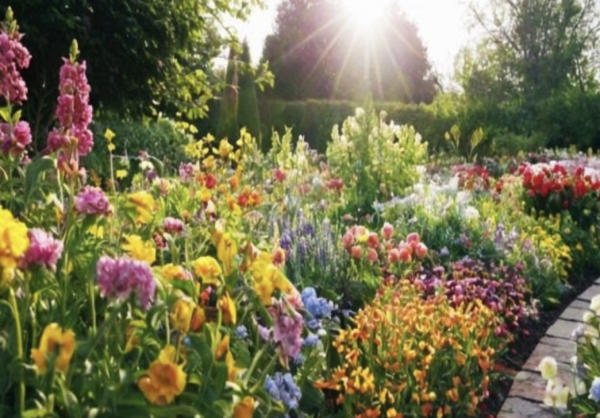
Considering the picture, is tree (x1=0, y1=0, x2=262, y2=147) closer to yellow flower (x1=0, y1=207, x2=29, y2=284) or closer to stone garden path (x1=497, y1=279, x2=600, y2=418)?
stone garden path (x1=497, y1=279, x2=600, y2=418)

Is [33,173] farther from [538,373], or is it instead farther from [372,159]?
[372,159]

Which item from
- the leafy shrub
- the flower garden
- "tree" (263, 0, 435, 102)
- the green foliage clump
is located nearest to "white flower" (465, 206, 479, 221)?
the flower garden

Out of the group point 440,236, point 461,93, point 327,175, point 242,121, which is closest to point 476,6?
point 461,93

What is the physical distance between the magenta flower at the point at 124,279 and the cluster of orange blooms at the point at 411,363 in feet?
4.86

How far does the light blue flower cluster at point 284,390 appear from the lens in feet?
8.08

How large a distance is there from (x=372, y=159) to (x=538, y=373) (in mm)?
4306

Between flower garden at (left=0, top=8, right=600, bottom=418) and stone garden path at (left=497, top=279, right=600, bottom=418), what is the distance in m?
0.12

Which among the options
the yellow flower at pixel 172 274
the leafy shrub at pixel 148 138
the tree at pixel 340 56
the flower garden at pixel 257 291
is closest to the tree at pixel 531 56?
the tree at pixel 340 56

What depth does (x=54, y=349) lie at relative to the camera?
1585 mm

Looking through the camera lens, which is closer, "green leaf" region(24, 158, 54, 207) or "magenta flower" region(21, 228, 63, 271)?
"magenta flower" region(21, 228, 63, 271)

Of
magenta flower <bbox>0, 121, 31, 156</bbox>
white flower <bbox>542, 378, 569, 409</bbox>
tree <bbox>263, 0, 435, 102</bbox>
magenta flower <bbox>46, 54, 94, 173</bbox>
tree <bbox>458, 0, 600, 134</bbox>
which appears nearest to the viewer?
magenta flower <bbox>46, 54, 94, 173</bbox>

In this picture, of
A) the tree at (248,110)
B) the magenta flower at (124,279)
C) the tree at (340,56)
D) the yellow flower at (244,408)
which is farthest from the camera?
the tree at (340,56)

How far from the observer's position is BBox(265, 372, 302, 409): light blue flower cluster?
97.0 inches

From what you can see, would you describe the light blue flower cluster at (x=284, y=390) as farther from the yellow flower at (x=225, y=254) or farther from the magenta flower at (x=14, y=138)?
the magenta flower at (x=14, y=138)
